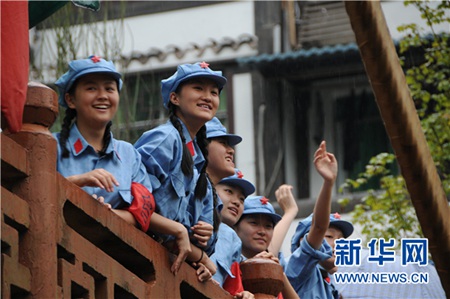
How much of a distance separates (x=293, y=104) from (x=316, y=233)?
9593mm

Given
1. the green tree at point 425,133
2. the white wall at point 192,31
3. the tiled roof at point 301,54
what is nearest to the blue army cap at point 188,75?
the green tree at point 425,133

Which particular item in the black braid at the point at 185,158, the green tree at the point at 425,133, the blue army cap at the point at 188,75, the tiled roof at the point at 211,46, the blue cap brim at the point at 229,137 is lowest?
the black braid at the point at 185,158

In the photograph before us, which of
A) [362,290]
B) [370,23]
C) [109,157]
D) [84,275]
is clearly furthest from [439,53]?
[84,275]

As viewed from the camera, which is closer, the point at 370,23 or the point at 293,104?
the point at 370,23

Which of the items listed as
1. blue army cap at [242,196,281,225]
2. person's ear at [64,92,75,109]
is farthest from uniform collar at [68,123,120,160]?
blue army cap at [242,196,281,225]

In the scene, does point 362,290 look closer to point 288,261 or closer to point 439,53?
point 288,261

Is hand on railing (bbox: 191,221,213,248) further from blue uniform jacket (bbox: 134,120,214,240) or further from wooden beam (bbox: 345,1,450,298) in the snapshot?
wooden beam (bbox: 345,1,450,298)

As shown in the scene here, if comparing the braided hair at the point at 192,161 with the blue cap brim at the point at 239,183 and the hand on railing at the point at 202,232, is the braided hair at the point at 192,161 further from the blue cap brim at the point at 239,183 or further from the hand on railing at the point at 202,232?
the blue cap brim at the point at 239,183

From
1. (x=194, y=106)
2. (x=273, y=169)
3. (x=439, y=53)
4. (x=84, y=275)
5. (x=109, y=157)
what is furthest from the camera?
(x=273, y=169)

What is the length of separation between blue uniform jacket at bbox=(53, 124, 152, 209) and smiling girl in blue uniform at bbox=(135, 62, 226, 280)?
4.0 inches

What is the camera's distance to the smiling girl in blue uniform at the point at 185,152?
243 inches

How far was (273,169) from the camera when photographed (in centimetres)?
1753

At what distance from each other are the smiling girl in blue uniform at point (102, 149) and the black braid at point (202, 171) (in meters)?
0.36

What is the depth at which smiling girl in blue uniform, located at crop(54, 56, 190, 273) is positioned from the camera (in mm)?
5867
